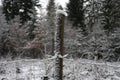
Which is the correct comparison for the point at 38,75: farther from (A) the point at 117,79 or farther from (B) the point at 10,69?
(A) the point at 117,79

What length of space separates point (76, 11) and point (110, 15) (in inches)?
202

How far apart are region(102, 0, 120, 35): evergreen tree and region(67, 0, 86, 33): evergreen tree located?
11.8 ft

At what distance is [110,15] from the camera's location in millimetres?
21016

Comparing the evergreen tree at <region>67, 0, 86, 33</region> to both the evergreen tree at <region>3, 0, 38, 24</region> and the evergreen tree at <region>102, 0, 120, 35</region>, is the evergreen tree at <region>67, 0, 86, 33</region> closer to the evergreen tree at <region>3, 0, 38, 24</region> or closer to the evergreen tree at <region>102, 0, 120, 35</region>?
the evergreen tree at <region>102, 0, 120, 35</region>

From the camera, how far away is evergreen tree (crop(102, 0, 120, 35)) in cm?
2066

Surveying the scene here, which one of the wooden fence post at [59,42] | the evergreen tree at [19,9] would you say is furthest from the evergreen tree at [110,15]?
the wooden fence post at [59,42]

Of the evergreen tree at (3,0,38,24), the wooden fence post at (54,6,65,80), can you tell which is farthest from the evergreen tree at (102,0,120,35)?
the wooden fence post at (54,6,65,80)

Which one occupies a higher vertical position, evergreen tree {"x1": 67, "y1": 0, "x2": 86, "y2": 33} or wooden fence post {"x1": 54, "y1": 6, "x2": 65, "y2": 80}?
evergreen tree {"x1": 67, "y1": 0, "x2": 86, "y2": 33}

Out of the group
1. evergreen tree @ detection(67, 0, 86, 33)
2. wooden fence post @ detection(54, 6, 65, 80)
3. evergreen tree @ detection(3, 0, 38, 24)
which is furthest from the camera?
evergreen tree @ detection(3, 0, 38, 24)

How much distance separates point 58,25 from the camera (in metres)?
3.13

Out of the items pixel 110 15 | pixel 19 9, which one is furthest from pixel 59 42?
pixel 19 9

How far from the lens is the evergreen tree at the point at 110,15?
2066 cm

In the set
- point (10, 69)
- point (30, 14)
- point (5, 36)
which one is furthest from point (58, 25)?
point (30, 14)

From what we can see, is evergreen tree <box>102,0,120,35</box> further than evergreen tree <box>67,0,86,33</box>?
No
